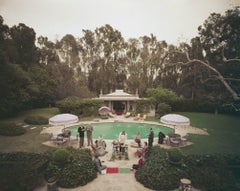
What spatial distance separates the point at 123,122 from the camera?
23156 millimetres

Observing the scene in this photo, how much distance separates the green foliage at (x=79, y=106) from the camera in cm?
2367

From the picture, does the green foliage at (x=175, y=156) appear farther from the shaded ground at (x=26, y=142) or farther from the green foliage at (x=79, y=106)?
the green foliage at (x=79, y=106)

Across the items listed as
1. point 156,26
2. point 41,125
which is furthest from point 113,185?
point 41,125

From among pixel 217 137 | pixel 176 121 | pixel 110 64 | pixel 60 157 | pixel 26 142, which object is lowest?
pixel 26 142

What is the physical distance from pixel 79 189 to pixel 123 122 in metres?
15.4

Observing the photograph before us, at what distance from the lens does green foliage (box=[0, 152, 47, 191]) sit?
7148 millimetres

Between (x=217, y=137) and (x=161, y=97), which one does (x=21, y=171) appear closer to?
(x=217, y=137)

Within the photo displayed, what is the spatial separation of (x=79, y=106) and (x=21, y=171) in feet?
54.1

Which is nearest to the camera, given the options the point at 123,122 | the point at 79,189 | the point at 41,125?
the point at 79,189

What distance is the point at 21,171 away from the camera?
7875 mm

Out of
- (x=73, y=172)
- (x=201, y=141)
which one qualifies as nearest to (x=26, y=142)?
(x=73, y=172)

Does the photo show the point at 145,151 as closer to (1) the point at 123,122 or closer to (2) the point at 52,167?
(2) the point at 52,167

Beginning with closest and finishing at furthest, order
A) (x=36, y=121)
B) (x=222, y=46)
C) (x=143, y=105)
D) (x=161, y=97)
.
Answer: (x=222, y=46)
(x=36, y=121)
(x=143, y=105)
(x=161, y=97)

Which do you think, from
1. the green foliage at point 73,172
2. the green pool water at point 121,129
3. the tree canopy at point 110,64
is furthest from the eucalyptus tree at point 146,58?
the green foliage at point 73,172
